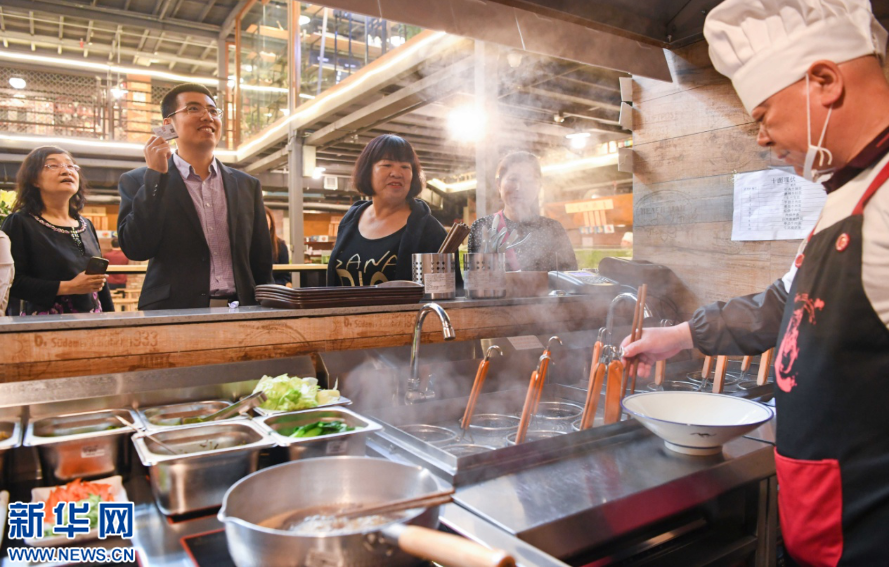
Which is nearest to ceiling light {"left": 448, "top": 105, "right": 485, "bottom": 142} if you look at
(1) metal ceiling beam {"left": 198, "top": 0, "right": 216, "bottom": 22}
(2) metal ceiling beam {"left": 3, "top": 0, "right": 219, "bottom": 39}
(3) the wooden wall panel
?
(3) the wooden wall panel

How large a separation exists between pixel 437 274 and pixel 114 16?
1253 cm

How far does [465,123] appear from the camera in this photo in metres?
7.86

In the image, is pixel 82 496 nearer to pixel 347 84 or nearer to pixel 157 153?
pixel 157 153

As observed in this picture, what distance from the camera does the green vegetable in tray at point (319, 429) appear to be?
4.16 feet

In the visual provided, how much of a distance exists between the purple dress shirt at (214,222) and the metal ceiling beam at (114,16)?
11.0 m

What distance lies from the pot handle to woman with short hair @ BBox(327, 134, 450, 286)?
2082mm

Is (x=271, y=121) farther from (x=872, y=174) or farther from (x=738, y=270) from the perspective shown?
(x=872, y=174)

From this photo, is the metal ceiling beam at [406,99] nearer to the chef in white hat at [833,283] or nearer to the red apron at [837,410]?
the chef in white hat at [833,283]

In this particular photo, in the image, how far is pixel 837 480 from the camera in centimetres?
108

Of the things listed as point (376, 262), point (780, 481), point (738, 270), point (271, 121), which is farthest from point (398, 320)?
point (271, 121)

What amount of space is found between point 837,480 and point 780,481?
145 mm

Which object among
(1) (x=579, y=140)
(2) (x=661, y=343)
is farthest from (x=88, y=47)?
(2) (x=661, y=343)

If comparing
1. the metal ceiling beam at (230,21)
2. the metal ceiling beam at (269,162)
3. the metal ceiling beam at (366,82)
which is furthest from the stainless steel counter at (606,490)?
the metal ceiling beam at (230,21)

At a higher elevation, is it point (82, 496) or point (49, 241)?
point (49, 241)
